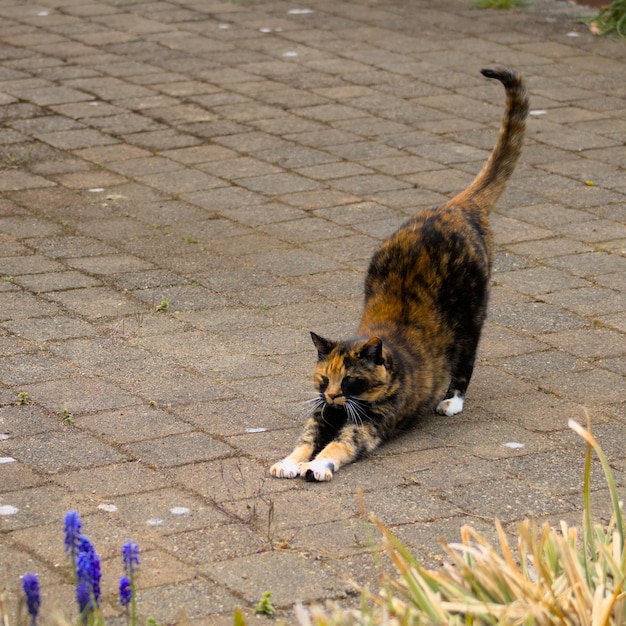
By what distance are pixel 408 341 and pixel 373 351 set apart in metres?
0.45

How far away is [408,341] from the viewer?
5199mm

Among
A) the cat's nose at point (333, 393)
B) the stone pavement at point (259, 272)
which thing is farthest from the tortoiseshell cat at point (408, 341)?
the stone pavement at point (259, 272)

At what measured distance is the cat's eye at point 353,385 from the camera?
484cm

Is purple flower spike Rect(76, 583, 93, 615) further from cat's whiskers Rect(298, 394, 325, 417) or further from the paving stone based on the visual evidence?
cat's whiskers Rect(298, 394, 325, 417)

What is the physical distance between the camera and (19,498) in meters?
4.36

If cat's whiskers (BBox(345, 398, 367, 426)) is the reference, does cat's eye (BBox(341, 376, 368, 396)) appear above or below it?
above

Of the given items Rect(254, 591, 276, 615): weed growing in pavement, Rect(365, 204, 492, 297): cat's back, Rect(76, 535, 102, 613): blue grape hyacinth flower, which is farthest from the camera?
Rect(365, 204, 492, 297): cat's back

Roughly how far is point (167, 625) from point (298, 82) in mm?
7258

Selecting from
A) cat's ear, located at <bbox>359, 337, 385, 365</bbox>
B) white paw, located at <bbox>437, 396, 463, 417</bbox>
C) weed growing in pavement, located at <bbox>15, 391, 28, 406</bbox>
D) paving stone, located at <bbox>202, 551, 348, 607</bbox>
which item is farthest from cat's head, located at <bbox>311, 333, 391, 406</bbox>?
weed growing in pavement, located at <bbox>15, 391, 28, 406</bbox>

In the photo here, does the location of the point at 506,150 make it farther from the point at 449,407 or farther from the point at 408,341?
the point at 449,407

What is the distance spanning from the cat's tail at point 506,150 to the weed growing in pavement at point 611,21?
20.4ft

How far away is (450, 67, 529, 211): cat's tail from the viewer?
5844mm

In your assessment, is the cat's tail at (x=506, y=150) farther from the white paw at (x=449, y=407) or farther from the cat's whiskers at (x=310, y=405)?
the cat's whiskers at (x=310, y=405)

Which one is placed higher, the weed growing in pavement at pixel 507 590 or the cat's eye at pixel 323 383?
the weed growing in pavement at pixel 507 590
